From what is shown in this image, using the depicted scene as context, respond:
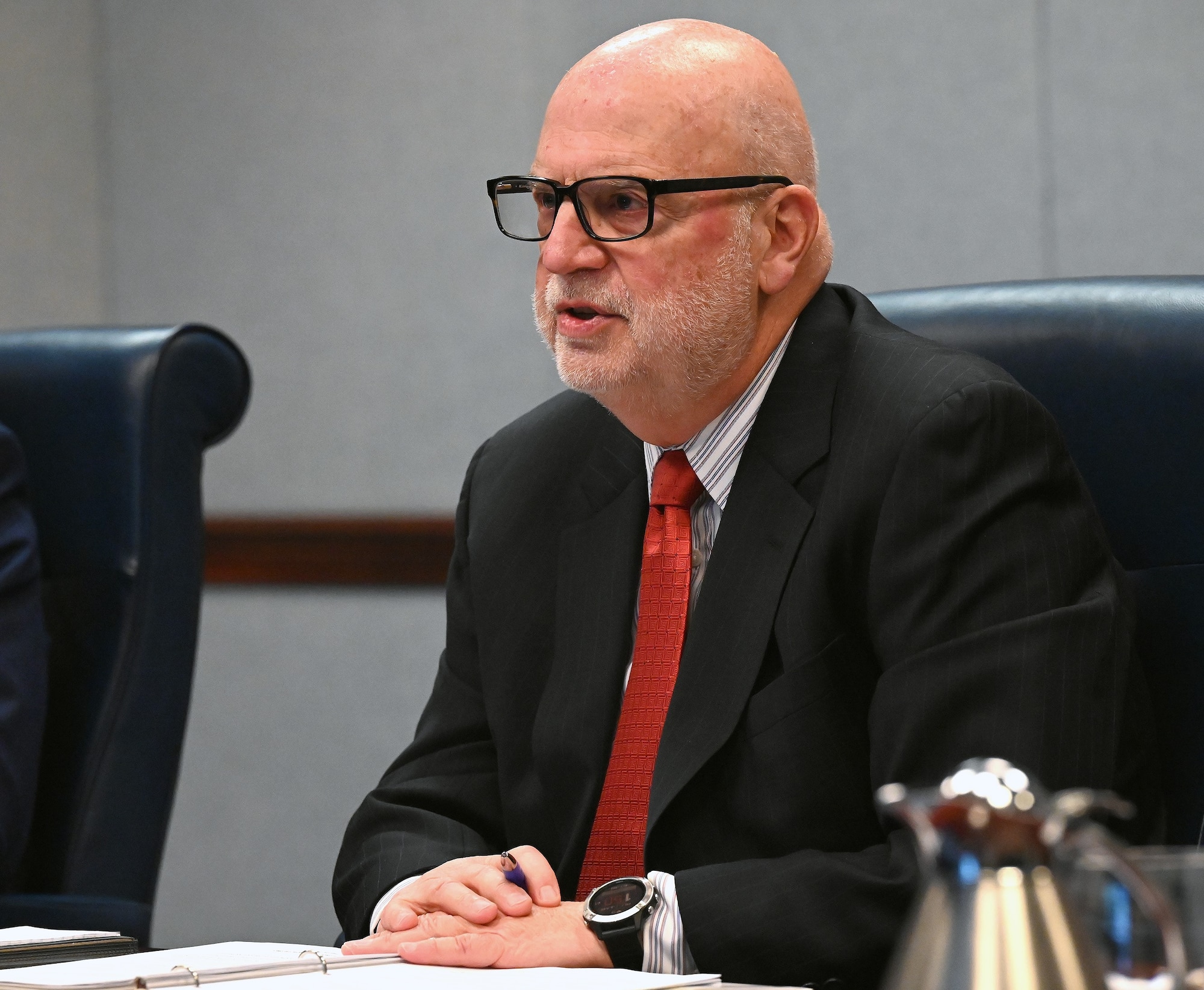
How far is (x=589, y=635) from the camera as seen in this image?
4.78 feet

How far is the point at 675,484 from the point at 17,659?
34.0 inches

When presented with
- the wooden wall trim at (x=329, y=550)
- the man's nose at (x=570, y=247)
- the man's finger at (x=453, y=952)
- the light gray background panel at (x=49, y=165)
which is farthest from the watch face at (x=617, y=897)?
the light gray background panel at (x=49, y=165)

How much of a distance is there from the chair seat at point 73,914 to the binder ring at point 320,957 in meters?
0.72

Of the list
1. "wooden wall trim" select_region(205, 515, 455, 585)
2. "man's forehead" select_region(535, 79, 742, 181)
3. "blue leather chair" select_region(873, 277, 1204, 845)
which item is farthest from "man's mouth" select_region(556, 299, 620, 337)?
"wooden wall trim" select_region(205, 515, 455, 585)

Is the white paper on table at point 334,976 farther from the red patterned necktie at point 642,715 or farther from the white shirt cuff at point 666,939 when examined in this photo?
the red patterned necktie at point 642,715

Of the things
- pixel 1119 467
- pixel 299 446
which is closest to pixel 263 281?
pixel 299 446

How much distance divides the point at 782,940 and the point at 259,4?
112 inches

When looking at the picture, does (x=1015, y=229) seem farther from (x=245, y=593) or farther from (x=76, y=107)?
(x=76, y=107)

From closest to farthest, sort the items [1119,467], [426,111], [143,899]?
[1119,467] → [143,899] → [426,111]

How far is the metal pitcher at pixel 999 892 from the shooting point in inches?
19.3

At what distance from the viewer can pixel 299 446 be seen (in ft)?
11.2

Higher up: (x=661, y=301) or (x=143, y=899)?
(x=661, y=301)

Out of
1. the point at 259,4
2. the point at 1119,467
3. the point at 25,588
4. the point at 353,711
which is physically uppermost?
the point at 259,4

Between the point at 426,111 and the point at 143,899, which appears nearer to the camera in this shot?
the point at 143,899
